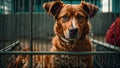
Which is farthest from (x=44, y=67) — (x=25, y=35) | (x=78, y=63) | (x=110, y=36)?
(x=25, y=35)

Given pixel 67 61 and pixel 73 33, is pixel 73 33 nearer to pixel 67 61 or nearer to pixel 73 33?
pixel 73 33

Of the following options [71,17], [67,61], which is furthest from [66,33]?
[67,61]

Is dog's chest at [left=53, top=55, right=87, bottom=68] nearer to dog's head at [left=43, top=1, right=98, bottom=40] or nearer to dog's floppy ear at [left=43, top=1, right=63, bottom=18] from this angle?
dog's head at [left=43, top=1, right=98, bottom=40]

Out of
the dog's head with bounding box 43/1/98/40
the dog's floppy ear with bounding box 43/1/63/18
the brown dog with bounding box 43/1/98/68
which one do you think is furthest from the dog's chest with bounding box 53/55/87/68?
the dog's floppy ear with bounding box 43/1/63/18

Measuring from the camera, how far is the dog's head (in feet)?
15.3

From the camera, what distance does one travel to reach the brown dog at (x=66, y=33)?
4.79 m

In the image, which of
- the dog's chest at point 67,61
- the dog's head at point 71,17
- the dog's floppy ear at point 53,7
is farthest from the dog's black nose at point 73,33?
the dog's floppy ear at point 53,7

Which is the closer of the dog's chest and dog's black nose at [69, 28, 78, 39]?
dog's black nose at [69, 28, 78, 39]

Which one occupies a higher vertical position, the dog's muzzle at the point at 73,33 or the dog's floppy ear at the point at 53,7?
the dog's floppy ear at the point at 53,7

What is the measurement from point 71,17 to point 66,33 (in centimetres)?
26

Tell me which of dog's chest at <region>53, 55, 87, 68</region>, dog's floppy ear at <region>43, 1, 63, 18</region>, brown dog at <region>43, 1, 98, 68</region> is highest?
dog's floppy ear at <region>43, 1, 63, 18</region>

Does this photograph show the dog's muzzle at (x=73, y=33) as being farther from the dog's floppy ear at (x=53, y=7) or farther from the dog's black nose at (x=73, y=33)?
the dog's floppy ear at (x=53, y=7)

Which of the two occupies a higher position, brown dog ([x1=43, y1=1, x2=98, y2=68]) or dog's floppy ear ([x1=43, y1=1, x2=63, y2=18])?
dog's floppy ear ([x1=43, y1=1, x2=63, y2=18])

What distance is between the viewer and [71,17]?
4777 mm
